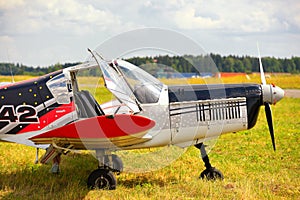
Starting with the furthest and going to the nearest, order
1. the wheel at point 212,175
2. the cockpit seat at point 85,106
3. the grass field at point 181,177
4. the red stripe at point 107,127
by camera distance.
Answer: the wheel at point 212,175 < the cockpit seat at point 85,106 < the grass field at point 181,177 < the red stripe at point 107,127

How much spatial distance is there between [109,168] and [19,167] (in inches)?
105

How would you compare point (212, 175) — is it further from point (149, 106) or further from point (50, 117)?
point (50, 117)

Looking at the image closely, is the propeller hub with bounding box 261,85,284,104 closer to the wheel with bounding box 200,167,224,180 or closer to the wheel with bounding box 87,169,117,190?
the wheel with bounding box 200,167,224,180

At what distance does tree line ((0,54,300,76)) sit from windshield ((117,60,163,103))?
9.3 inches

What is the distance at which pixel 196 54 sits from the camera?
7.03 m

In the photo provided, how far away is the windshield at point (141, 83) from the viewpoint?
266 inches

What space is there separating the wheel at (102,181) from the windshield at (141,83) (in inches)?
53.6

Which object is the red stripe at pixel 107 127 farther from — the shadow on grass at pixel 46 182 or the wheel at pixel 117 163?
the wheel at pixel 117 163

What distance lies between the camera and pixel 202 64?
748 cm

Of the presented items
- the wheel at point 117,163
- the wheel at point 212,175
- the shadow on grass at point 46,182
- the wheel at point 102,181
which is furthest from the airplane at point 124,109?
the wheel at point 117,163

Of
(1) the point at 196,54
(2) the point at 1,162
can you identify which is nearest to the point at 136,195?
(1) the point at 196,54

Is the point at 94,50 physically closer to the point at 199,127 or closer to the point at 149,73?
the point at 149,73

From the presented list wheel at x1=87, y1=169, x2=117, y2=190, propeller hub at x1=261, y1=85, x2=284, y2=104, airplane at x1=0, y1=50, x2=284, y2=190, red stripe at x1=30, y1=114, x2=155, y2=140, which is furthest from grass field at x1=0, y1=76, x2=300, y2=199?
propeller hub at x1=261, y1=85, x2=284, y2=104

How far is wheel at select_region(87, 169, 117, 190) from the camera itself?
22.0 ft
